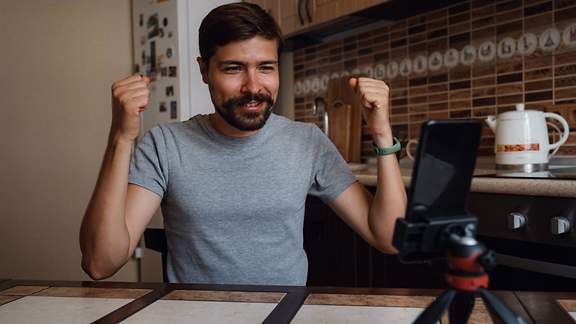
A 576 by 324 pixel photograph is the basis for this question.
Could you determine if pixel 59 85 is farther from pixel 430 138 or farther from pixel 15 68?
pixel 430 138

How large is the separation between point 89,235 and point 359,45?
6.32ft

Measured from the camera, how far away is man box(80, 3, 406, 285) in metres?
1.28

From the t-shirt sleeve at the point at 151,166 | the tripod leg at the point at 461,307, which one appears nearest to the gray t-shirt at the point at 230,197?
the t-shirt sleeve at the point at 151,166

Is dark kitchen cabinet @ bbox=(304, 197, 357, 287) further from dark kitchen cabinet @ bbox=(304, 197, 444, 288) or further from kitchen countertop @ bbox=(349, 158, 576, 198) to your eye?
kitchen countertop @ bbox=(349, 158, 576, 198)

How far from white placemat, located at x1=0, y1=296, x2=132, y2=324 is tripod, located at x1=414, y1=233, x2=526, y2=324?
1.48 feet

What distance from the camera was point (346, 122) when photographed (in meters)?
2.72

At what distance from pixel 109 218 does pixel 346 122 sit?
67.7 inches

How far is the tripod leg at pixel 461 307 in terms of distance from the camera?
0.46m

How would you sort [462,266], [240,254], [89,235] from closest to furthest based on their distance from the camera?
1. [462,266]
2. [89,235]
3. [240,254]

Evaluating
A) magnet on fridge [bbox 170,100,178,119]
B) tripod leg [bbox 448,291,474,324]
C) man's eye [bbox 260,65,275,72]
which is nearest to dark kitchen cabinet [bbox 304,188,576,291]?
man's eye [bbox 260,65,275,72]

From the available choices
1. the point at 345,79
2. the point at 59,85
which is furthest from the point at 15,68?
the point at 345,79

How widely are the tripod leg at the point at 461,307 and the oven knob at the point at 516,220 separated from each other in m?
1.06

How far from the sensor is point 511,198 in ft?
4.91

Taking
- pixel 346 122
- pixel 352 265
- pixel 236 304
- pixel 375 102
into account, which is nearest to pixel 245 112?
pixel 375 102
